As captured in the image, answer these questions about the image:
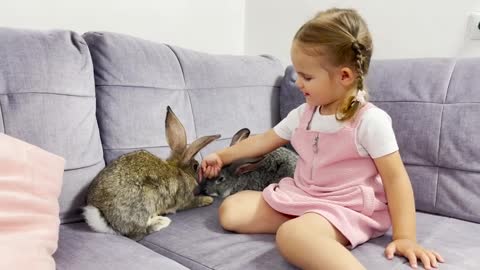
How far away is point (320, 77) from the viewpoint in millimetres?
1116

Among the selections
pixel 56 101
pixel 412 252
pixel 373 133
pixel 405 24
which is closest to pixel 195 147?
pixel 56 101

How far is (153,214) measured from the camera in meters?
1.19

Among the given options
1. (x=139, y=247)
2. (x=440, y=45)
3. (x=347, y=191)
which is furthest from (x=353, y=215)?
(x=440, y=45)

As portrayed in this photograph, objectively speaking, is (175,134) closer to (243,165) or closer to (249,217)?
(243,165)

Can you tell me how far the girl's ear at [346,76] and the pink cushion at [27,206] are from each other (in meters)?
0.70

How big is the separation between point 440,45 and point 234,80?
772 millimetres

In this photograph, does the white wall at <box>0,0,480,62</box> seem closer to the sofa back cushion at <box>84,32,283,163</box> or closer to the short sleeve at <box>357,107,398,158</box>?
the sofa back cushion at <box>84,32,283,163</box>

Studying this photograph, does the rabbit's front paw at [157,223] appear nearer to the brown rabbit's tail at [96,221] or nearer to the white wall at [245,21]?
the brown rabbit's tail at [96,221]

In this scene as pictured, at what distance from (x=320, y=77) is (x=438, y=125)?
44 cm

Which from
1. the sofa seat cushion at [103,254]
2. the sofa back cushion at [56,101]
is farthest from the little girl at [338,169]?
the sofa back cushion at [56,101]

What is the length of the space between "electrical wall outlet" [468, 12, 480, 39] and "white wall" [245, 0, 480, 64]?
0.06 feet

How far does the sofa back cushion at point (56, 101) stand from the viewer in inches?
41.6

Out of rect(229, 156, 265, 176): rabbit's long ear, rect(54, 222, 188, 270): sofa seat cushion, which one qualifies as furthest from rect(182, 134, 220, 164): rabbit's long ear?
rect(54, 222, 188, 270): sofa seat cushion

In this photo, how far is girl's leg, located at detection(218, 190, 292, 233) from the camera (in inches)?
45.7
